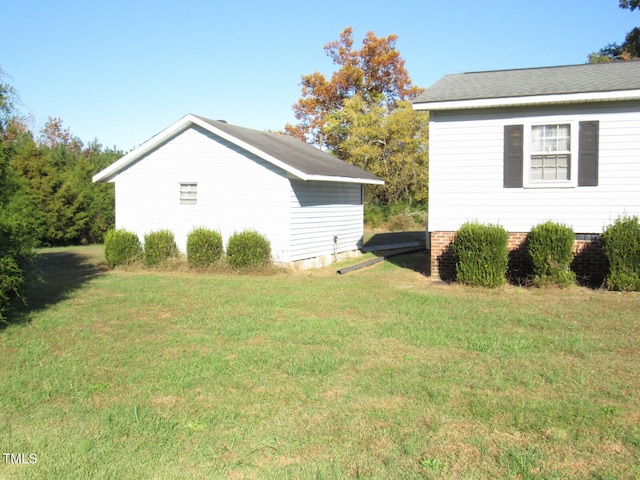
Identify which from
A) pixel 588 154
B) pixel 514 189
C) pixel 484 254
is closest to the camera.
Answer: pixel 484 254

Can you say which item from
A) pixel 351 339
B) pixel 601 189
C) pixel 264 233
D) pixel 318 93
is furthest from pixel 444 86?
pixel 318 93

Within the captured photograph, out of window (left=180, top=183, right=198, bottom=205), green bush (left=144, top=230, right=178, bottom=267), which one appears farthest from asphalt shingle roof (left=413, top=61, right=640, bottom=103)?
green bush (left=144, top=230, right=178, bottom=267)

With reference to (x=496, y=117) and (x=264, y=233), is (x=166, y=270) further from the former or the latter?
(x=496, y=117)

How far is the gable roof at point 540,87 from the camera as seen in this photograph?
11.1m

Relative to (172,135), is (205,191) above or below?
below

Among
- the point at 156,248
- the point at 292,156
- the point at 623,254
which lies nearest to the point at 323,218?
the point at 292,156

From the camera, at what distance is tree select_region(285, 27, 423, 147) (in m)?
38.7

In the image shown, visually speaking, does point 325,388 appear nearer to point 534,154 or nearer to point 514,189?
point 514,189

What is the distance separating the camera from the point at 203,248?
14.6 metres

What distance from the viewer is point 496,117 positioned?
11.9 meters

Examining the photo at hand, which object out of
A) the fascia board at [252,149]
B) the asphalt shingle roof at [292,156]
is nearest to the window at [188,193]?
the fascia board at [252,149]

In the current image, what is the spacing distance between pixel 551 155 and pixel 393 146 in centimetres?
2164

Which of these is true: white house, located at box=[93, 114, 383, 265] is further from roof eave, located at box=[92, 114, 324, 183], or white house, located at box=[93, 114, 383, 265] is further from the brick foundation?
the brick foundation

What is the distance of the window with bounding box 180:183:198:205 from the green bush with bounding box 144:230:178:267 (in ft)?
3.42
